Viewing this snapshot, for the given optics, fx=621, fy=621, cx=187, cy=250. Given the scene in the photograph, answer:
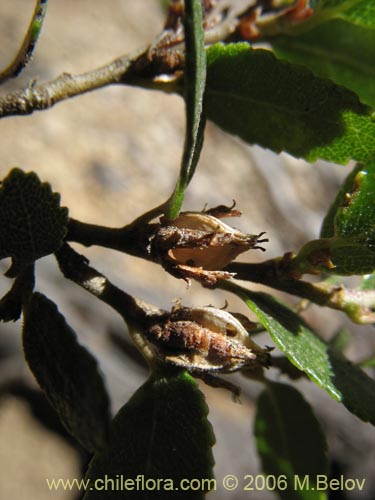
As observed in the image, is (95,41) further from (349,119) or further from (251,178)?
(349,119)

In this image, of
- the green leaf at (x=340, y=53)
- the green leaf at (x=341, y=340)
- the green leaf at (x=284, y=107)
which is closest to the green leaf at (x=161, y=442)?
the green leaf at (x=284, y=107)

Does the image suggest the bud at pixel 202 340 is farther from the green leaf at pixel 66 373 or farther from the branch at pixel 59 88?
the branch at pixel 59 88

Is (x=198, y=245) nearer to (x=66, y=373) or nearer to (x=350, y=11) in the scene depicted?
(x=66, y=373)

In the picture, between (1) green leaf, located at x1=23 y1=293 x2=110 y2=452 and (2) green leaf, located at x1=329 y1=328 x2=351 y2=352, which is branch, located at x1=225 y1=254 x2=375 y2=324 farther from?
(2) green leaf, located at x1=329 y1=328 x2=351 y2=352

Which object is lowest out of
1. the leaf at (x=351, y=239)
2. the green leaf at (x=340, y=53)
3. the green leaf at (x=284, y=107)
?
the leaf at (x=351, y=239)

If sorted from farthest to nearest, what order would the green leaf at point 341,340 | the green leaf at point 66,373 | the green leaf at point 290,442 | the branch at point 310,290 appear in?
the green leaf at point 341,340
the green leaf at point 290,442
the branch at point 310,290
the green leaf at point 66,373

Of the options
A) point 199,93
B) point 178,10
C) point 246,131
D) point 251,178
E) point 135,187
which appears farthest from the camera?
point 251,178

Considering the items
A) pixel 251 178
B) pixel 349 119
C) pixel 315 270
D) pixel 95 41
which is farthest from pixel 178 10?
pixel 95 41

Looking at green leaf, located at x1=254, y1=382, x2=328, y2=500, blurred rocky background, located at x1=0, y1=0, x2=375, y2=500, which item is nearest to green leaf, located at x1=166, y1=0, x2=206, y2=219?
green leaf, located at x1=254, y1=382, x2=328, y2=500
